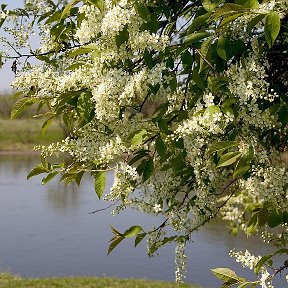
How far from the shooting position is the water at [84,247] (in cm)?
1884

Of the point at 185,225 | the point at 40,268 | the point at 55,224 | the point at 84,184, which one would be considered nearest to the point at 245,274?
the point at 40,268

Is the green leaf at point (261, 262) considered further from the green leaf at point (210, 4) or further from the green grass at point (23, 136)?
the green grass at point (23, 136)

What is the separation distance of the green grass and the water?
47.7 meters

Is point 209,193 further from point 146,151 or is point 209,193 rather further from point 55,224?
point 55,224

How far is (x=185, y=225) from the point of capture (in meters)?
3.01

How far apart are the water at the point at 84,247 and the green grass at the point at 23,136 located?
47.7 metres

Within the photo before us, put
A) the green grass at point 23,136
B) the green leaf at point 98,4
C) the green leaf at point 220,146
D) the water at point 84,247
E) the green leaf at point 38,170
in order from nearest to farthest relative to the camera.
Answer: the green leaf at point 220,146 → the green leaf at point 98,4 → the green leaf at point 38,170 → the water at point 84,247 → the green grass at point 23,136

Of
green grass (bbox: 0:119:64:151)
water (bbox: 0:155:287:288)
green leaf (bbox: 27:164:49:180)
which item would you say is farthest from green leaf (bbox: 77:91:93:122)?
green grass (bbox: 0:119:64:151)

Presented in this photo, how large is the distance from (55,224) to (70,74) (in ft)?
80.2

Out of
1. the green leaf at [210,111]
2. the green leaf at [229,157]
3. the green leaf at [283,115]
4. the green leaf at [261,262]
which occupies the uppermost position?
the green leaf at [283,115]

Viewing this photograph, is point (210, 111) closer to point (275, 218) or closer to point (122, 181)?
point (122, 181)

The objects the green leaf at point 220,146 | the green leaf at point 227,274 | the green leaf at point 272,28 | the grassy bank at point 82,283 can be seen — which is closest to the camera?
the green leaf at point 272,28

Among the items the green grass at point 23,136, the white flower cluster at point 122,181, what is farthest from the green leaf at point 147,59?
the green grass at point 23,136

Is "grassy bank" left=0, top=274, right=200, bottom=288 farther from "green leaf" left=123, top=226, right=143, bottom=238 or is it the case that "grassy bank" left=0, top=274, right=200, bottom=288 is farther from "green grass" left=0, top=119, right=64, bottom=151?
"green grass" left=0, top=119, right=64, bottom=151
